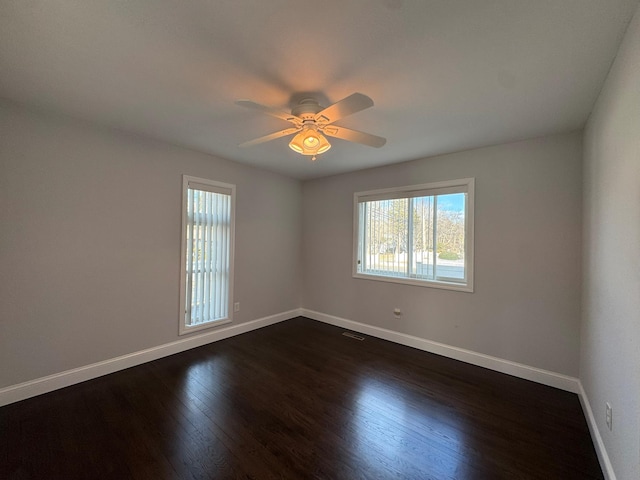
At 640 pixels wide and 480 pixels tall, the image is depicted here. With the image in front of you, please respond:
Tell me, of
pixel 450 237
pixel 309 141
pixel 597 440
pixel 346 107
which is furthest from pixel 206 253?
pixel 597 440

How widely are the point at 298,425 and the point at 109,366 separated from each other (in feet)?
6.80

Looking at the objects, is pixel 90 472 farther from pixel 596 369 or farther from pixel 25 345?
pixel 596 369

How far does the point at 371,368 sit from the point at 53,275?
3.16 metres

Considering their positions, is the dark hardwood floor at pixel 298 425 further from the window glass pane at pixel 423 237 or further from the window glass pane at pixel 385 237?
the window glass pane at pixel 385 237

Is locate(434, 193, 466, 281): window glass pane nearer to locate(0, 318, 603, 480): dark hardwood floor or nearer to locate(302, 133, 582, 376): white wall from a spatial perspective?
locate(302, 133, 582, 376): white wall

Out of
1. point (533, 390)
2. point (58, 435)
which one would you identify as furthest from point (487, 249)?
point (58, 435)

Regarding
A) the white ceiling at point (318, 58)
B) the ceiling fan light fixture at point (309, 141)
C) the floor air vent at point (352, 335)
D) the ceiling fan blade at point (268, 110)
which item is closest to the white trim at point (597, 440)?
the floor air vent at point (352, 335)

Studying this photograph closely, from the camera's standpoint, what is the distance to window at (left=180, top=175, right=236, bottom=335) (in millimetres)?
3260

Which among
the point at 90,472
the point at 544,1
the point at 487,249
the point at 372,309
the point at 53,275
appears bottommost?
the point at 90,472

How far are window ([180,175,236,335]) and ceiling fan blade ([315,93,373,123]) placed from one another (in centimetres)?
218

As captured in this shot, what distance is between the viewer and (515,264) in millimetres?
2775

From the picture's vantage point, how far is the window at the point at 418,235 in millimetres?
3154

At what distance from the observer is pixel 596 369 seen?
6.25ft

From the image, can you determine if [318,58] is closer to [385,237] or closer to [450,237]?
[450,237]
